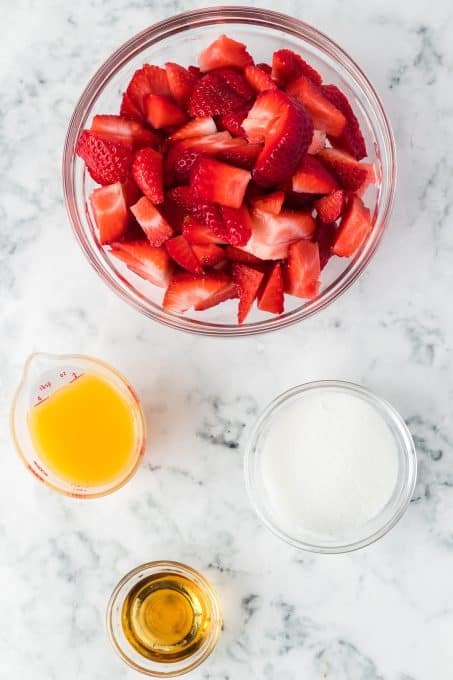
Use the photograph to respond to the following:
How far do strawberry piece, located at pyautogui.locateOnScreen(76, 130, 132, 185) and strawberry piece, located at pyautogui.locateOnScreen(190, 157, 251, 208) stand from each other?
0.12m

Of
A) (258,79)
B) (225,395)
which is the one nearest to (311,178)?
(258,79)

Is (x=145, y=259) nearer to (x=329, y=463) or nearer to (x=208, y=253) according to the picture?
(x=208, y=253)

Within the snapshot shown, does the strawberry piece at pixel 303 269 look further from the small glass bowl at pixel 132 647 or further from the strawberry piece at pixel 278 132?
the small glass bowl at pixel 132 647

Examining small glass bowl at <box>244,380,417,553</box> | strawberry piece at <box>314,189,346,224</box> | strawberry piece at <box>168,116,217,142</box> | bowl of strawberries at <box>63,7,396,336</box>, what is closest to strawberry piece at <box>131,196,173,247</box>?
bowl of strawberries at <box>63,7,396,336</box>

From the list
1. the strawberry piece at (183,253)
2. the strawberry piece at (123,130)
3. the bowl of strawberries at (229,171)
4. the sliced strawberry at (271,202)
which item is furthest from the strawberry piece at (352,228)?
the strawberry piece at (123,130)

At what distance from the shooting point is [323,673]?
1407mm

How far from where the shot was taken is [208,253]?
119cm

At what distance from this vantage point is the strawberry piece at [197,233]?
1167 millimetres

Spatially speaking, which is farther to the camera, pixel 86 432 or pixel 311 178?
pixel 86 432

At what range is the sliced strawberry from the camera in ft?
3.76

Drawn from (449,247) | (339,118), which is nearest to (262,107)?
(339,118)

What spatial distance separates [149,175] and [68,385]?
1.33ft

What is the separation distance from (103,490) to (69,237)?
44cm

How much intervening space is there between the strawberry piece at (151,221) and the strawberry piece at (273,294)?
17 cm
